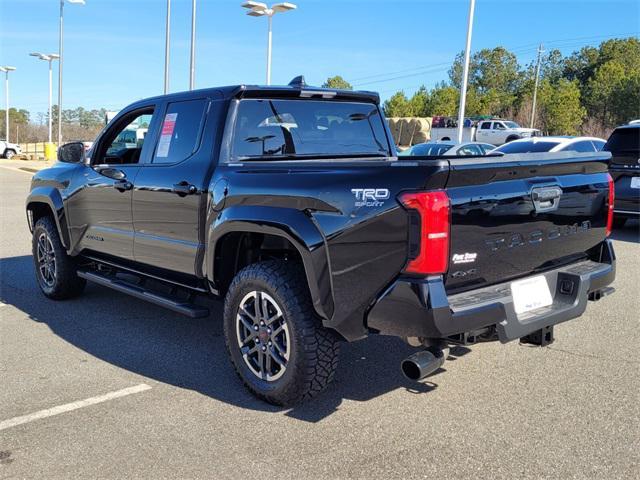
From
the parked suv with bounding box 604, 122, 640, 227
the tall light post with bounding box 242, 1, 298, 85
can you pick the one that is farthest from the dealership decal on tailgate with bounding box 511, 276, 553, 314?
the tall light post with bounding box 242, 1, 298, 85

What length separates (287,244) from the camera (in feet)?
12.1

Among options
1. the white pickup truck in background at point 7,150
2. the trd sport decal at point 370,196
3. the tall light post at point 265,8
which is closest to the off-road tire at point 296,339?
the trd sport decal at point 370,196

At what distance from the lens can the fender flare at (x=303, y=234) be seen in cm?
322

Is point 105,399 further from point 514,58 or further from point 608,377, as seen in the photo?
point 514,58

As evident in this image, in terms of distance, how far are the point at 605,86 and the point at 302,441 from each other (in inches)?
2261

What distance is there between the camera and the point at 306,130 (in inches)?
176

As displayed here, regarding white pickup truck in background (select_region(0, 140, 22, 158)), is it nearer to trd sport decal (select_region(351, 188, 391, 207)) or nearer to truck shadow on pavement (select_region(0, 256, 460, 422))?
truck shadow on pavement (select_region(0, 256, 460, 422))

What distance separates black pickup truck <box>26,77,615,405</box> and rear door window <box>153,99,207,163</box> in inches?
0.6

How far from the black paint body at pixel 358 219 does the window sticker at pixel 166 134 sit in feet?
0.30

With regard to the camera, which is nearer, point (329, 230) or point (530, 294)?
point (329, 230)

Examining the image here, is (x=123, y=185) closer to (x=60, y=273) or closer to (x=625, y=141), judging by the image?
(x=60, y=273)

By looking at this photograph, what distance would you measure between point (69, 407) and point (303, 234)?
5.72 ft

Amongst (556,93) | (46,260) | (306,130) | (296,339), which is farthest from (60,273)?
(556,93)

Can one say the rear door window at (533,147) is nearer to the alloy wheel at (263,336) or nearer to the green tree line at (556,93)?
the alloy wheel at (263,336)
